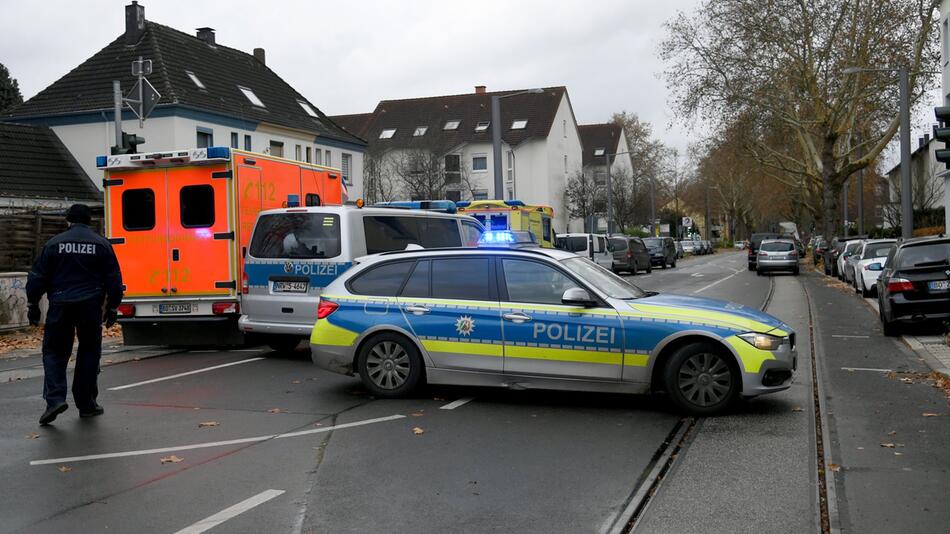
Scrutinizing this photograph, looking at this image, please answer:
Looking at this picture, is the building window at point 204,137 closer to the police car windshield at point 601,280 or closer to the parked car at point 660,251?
the parked car at point 660,251

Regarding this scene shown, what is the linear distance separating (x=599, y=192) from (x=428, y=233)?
179ft

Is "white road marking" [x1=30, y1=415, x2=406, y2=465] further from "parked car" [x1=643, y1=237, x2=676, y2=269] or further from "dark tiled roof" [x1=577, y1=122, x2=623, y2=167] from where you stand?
"dark tiled roof" [x1=577, y1=122, x2=623, y2=167]

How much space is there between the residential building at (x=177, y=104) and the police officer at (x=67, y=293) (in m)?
24.8

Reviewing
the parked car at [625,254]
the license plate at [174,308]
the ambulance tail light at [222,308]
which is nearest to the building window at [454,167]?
the parked car at [625,254]

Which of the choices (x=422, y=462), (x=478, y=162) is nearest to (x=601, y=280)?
(x=422, y=462)

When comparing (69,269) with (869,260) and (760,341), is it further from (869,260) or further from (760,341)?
(869,260)

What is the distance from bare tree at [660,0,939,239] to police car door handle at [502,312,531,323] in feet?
134

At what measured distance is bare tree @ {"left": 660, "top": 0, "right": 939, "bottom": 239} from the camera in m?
44.1

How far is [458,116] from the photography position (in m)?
68.6

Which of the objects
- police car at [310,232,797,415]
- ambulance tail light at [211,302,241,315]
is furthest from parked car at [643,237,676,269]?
police car at [310,232,797,415]

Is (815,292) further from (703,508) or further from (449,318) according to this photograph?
(703,508)

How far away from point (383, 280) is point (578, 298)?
214 centimetres

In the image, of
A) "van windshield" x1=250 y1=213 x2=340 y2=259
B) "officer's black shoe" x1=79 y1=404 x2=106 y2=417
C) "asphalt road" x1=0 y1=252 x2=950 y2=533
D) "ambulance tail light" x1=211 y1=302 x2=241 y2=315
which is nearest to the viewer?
"asphalt road" x1=0 y1=252 x2=950 y2=533

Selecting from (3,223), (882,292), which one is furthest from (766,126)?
(3,223)
